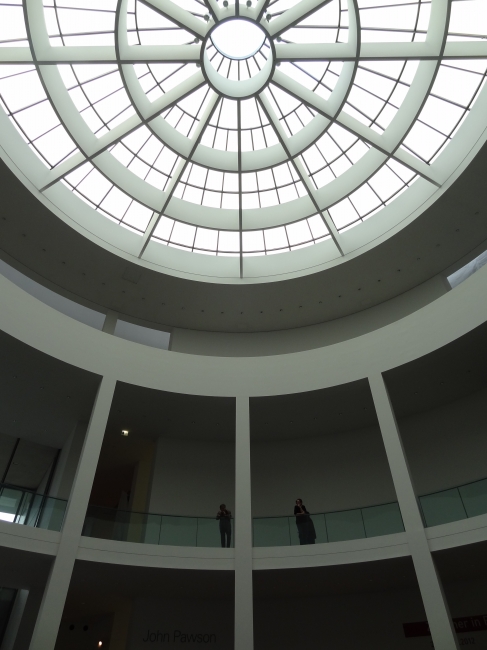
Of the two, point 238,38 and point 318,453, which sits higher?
point 238,38

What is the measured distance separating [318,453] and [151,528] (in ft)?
30.8

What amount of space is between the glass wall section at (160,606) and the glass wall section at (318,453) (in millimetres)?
3858

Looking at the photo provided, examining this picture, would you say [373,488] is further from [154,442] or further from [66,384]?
[66,384]

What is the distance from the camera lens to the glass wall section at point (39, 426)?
14680 millimetres

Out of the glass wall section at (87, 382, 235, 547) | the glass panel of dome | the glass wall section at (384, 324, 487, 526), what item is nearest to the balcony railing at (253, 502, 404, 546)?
the glass wall section at (384, 324, 487, 526)

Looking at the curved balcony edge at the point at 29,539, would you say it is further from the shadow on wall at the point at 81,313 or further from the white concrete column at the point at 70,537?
the shadow on wall at the point at 81,313

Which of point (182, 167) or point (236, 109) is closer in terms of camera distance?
point (182, 167)

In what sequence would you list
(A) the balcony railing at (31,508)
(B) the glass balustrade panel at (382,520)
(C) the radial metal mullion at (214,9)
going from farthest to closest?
(C) the radial metal mullion at (214,9) → (B) the glass balustrade panel at (382,520) → (A) the balcony railing at (31,508)

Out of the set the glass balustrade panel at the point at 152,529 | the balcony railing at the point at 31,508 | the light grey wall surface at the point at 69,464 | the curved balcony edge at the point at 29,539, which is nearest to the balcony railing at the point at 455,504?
the glass balustrade panel at the point at 152,529

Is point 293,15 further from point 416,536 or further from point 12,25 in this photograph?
point 416,536

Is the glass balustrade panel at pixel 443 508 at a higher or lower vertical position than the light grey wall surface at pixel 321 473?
lower

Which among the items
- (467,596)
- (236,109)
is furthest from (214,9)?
(467,596)

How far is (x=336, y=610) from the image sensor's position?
18.2 metres

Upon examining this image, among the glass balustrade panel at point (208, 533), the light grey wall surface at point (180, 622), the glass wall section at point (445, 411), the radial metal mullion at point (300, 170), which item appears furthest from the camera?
the radial metal mullion at point (300, 170)
